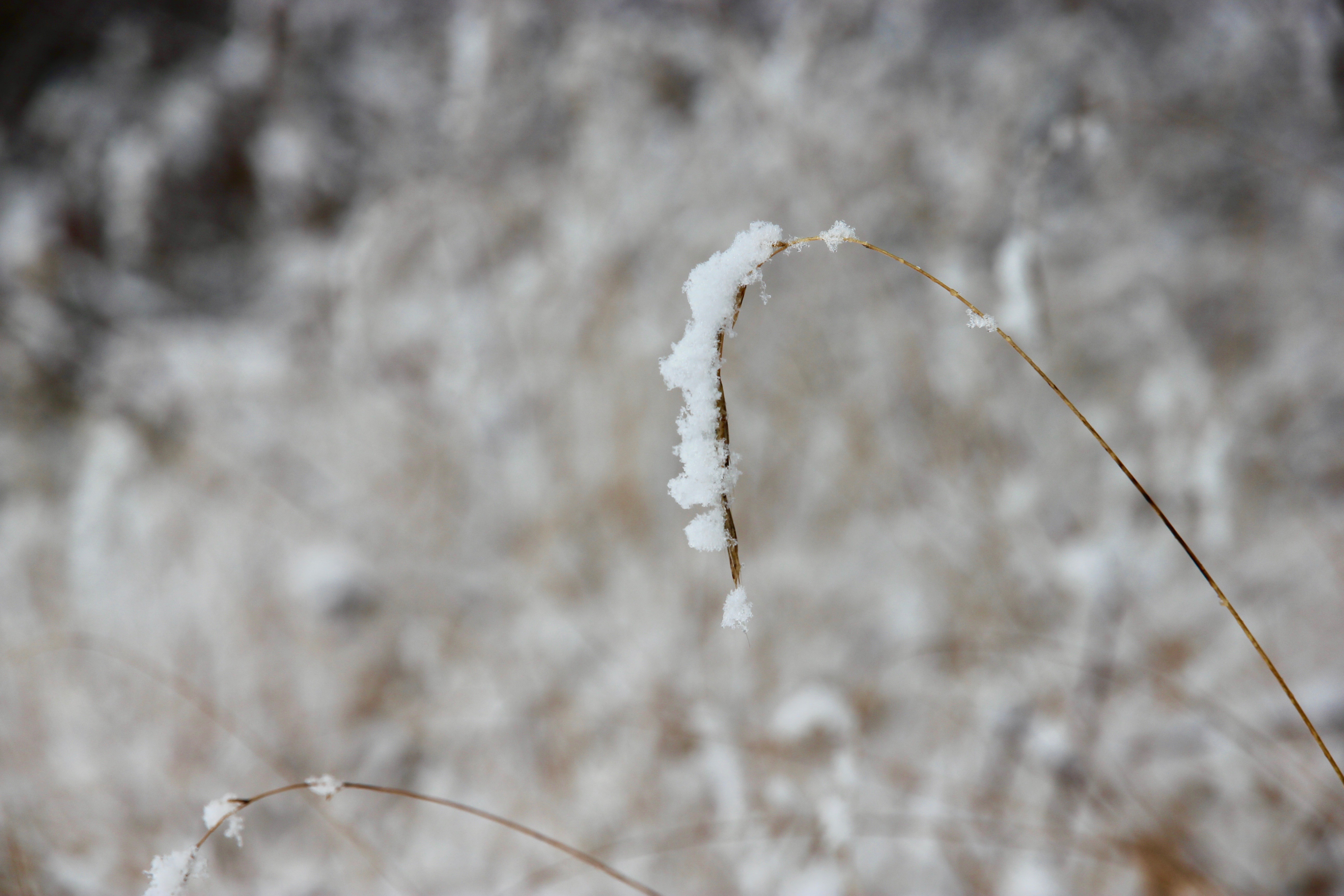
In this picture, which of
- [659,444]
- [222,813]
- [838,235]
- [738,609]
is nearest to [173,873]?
[222,813]

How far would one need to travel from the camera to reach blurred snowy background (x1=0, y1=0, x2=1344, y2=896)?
1.93 ft

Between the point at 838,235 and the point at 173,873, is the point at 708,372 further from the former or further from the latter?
the point at 173,873

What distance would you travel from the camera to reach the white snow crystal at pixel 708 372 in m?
0.21

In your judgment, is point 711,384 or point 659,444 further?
point 659,444

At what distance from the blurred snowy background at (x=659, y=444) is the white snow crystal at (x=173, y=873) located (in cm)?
40

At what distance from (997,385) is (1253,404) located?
23cm

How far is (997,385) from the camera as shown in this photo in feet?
2.23

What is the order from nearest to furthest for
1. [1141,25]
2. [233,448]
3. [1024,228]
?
1. [1024,228]
2. [1141,25]
3. [233,448]

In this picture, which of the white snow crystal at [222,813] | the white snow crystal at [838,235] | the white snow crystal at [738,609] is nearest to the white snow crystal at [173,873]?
the white snow crystal at [222,813]

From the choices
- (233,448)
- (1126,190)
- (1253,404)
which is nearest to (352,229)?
(233,448)

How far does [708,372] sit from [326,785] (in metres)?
0.26

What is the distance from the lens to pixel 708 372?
0.21 metres

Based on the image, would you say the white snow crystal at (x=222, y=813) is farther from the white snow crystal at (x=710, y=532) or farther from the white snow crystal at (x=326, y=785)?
the white snow crystal at (x=710, y=532)

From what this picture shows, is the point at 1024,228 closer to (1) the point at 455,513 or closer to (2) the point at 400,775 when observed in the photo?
(1) the point at 455,513
